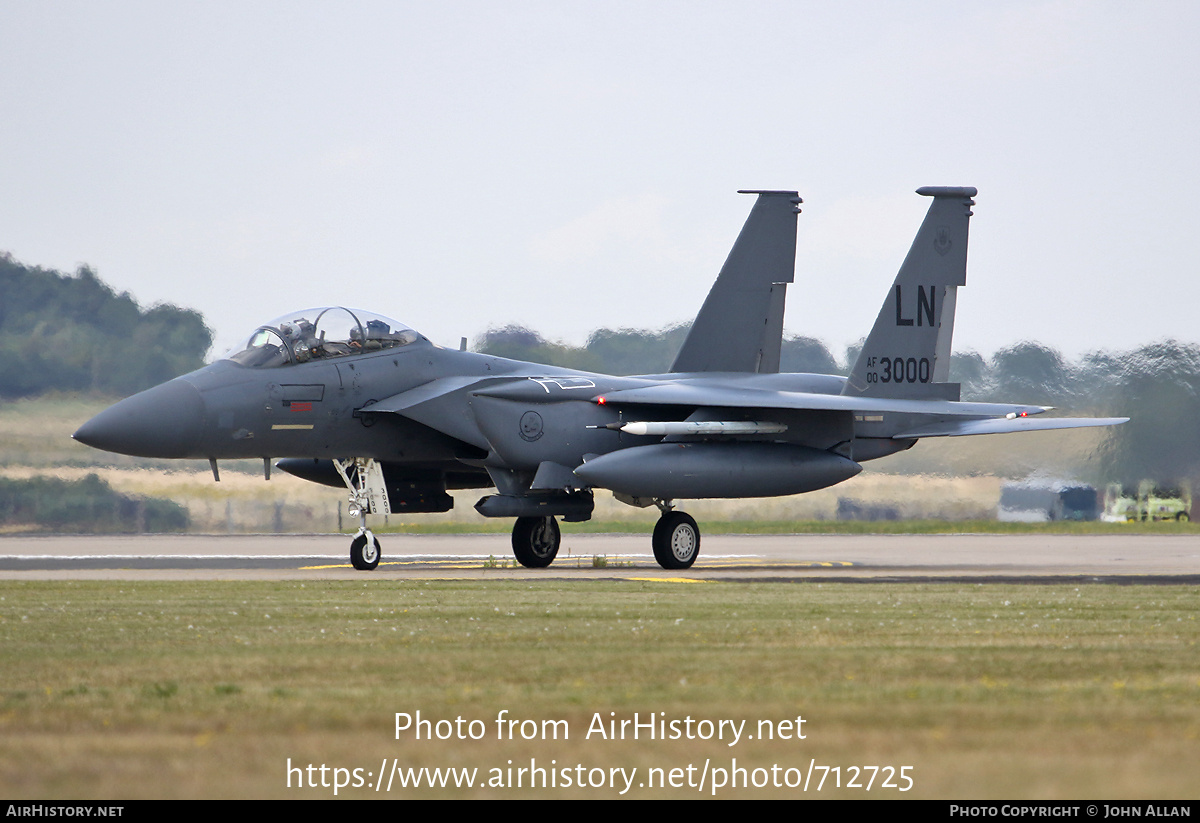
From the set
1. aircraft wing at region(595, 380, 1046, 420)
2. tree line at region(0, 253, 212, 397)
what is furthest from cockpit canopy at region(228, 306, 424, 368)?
tree line at region(0, 253, 212, 397)

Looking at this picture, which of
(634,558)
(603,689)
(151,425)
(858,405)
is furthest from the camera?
(634,558)

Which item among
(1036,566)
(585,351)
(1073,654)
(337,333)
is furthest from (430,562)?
(1073,654)

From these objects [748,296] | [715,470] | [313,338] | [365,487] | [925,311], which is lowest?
[365,487]

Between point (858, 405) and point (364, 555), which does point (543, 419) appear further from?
point (858, 405)

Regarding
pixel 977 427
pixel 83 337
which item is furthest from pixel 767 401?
pixel 83 337

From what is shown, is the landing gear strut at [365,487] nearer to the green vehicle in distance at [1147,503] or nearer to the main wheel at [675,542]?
the main wheel at [675,542]

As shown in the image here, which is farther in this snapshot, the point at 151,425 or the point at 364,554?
the point at 364,554

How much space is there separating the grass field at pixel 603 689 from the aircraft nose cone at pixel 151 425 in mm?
4660

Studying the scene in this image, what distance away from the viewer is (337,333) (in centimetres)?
1844

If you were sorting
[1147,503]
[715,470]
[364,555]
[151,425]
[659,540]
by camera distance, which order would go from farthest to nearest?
[1147,503] → [659,540] → [715,470] → [364,555] → [151,425]

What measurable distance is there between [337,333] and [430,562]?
4216 millimetres

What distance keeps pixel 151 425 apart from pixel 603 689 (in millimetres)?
11450

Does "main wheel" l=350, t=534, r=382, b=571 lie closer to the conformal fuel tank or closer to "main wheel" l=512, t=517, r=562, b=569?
"main wheel" l=512, t=517, r=562, b=569

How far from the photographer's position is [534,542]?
20.4 meters
